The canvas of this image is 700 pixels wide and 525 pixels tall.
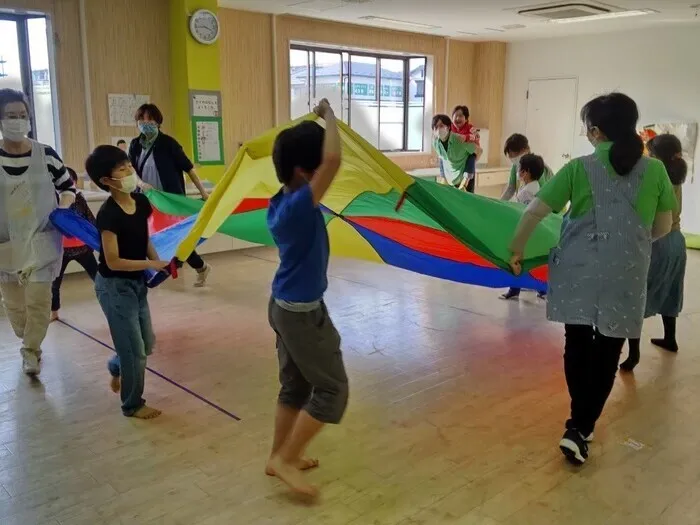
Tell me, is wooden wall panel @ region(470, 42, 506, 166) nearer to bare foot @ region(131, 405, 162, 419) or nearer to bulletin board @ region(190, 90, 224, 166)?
bulletin board @ region(190, 90, 224, 166)

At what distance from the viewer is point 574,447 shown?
89.5 inches

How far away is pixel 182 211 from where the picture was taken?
12.0 feet

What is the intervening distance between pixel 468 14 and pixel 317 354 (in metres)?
5.45

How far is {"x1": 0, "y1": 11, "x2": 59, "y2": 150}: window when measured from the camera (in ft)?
16.7

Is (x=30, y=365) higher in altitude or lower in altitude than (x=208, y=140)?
lower

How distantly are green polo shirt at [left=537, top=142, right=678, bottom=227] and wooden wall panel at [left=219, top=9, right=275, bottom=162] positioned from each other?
15.2 feet

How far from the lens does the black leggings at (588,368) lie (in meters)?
2.24

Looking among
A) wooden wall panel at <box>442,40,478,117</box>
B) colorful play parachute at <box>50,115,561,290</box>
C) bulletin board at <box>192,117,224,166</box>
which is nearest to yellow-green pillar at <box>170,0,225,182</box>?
bulletin board at <box>192,117,224,166</box>

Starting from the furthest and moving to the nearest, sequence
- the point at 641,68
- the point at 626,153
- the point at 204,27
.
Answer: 1. the point at 641,68
2. the point at 204,27
3. the point at 626,153

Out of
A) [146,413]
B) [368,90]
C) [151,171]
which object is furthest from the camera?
[368,90]

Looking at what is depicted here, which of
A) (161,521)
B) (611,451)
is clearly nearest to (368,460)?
(161,521)

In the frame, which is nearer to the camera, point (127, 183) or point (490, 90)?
point (127, 183)

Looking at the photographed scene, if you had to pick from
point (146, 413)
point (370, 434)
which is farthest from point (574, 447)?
point (146, 413)

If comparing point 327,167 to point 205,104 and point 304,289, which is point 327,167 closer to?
point 304,289
